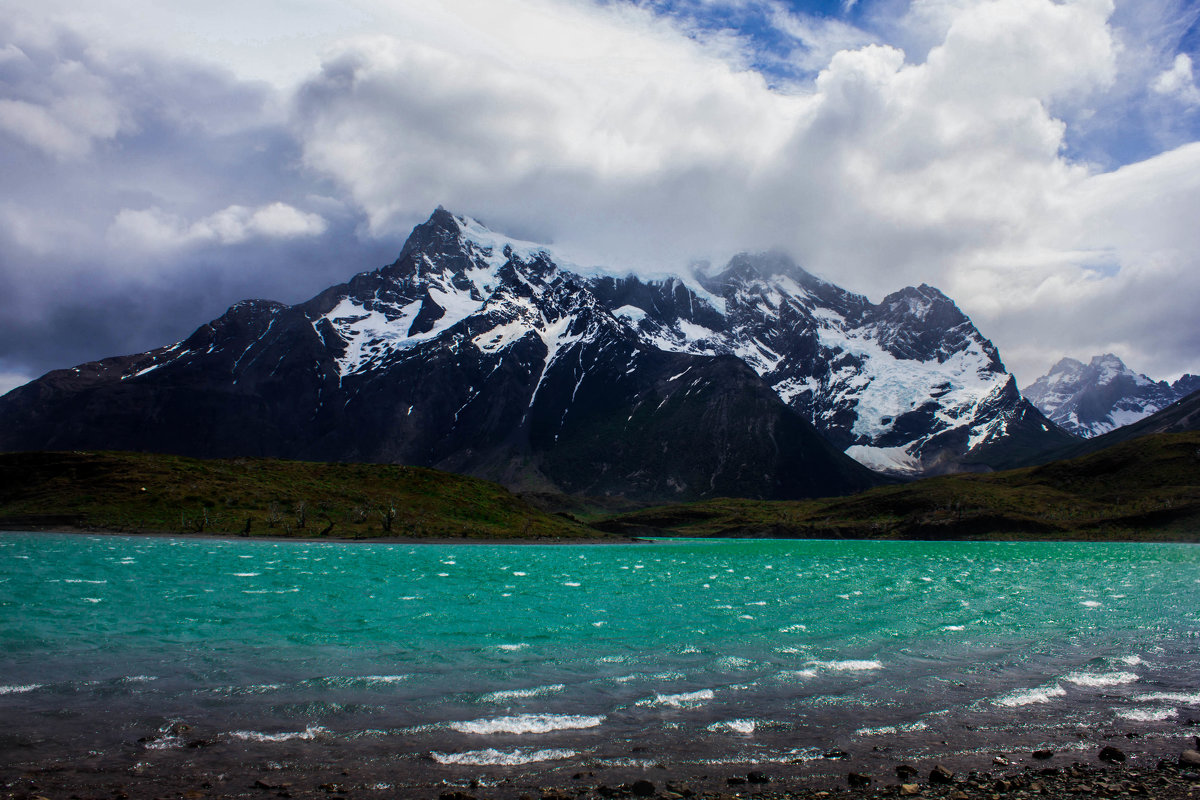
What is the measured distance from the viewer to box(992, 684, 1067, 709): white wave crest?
79.2 feet

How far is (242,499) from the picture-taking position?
468 ft

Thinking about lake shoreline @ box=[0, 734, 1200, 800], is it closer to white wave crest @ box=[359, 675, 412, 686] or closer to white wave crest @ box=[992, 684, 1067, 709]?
white wave crest @ box=[992, 684, 1067, 709]

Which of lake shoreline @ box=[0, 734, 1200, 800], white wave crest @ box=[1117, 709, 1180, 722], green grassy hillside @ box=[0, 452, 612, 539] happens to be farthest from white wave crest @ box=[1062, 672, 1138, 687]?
green grassy hillside @ box=[0, 452, 612, 539]

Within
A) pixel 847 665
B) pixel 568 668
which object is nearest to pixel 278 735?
pixel 568 668

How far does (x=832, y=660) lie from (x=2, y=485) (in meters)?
163

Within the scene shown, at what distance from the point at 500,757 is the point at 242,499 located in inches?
5631

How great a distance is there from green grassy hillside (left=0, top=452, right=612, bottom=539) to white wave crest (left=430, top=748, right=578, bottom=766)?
12291 centimetres

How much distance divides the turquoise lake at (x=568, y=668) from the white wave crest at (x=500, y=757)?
0.26 ft

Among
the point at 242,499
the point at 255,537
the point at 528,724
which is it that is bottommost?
the point at 255,537

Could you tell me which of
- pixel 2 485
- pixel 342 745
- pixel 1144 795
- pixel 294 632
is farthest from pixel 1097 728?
pixel 2 485

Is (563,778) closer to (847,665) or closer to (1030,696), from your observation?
(847,665)

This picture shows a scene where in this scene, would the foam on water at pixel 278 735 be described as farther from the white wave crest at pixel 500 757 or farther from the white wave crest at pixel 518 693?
the white wave crest at pixel 518 693

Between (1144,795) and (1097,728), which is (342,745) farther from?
(1097,728)

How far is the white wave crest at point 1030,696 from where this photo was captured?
24.1 m
